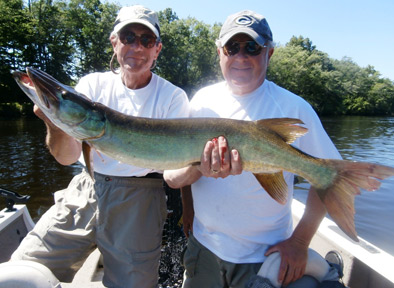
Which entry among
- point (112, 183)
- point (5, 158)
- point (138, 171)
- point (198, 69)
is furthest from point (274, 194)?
point (198, 69)

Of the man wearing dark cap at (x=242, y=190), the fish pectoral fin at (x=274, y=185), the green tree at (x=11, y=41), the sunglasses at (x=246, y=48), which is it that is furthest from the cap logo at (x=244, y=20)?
the green tree at (x=11, y=41)

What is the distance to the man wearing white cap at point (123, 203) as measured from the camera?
2.85 meters

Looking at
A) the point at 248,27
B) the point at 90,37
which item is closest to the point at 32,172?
the point at 248,27

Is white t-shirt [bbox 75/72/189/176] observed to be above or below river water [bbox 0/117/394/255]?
above

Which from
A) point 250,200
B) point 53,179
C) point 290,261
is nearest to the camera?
point 290,261

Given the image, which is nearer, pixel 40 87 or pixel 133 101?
pixel 40 87

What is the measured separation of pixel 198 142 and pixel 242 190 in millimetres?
512

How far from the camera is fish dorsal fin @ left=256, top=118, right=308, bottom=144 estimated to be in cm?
213

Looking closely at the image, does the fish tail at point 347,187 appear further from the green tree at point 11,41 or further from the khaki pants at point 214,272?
the green tree at point 11,41

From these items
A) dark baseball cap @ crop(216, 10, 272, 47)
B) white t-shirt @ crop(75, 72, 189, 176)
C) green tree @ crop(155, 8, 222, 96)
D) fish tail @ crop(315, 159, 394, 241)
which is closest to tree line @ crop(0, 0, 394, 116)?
green tree @ crop(155, 8, 222, 96)

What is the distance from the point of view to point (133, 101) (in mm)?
2902

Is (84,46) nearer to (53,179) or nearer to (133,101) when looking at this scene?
(53,179)

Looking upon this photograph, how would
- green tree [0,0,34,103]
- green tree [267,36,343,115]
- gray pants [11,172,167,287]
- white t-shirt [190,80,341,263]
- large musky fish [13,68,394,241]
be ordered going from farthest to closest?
1. green tree [267,36,343,115]
2. green tree [0,0,34,103]
3. gray pants [11,172,167,287]
4. white t-shirt [190,80,341,263]
5. large musky fish [13,68,394,241]

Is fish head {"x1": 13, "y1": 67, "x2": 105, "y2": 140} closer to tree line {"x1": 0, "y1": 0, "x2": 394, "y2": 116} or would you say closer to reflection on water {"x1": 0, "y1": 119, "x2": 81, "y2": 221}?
reflection on water {"x1": 0, "y1": 119, "x2": 81, "y2": 221}
